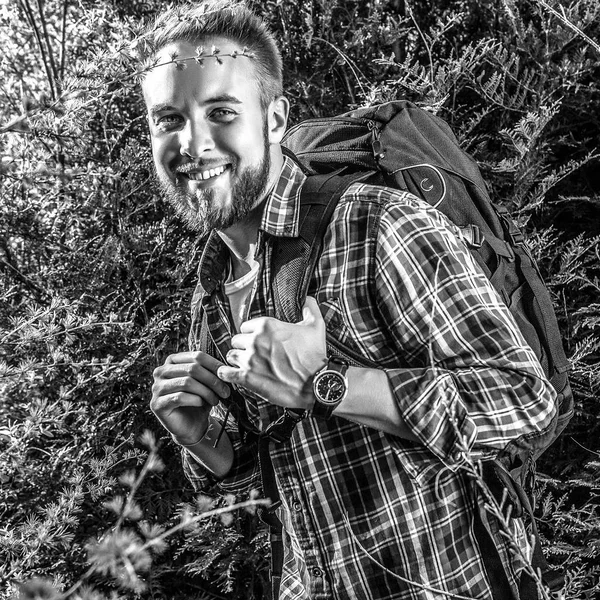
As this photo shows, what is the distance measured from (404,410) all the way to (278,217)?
640mm

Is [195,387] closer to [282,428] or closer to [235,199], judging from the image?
[282,428]

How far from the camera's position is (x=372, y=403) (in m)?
1.62

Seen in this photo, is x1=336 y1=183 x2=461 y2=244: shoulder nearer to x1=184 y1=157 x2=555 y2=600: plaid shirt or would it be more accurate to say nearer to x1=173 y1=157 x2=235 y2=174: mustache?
x1=184 y1=157 x2=555 y2=600: plaid shirt

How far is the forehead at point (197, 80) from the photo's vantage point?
206 cm

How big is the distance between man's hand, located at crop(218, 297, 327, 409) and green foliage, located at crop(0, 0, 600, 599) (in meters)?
1.48

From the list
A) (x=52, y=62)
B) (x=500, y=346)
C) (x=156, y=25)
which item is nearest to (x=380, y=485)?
(x=500, y=346)

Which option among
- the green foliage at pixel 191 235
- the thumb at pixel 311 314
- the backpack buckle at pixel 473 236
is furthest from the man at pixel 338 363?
the green foliage at pixel 191 235

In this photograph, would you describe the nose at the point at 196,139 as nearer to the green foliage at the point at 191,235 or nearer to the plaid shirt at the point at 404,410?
the plaid shirt at the point at 404,410

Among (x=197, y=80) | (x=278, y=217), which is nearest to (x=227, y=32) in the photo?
(x=197, y=80)

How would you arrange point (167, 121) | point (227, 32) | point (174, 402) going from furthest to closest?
point (227, 32), point (167, 121), point (174, 402)

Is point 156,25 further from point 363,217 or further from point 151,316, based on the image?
point 151,316

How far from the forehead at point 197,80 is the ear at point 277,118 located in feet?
0.30

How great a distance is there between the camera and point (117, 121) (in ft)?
12.0

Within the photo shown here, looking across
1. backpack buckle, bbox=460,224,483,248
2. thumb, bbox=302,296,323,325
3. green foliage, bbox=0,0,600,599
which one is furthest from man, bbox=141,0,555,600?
green foliage, bbox=0,0,600,599
